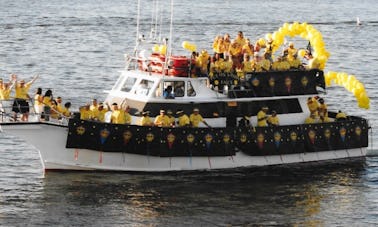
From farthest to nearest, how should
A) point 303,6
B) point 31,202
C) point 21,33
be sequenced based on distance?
point 303,6 < point 21,33 < point 31,202

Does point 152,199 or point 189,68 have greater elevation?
point 189,68

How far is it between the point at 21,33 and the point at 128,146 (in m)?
62.8

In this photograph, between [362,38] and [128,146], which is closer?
[128,146]

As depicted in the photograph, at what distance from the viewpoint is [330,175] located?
4603 centimetres

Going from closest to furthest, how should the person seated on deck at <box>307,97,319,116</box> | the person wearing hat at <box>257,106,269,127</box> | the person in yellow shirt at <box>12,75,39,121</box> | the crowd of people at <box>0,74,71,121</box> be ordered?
the person in yellow shirt at <box>12,75,39,121</box>
the crowd of people at <box>0,74,71,121</box>
the person wearing hat at <box>257,106,269,127</box>
the person seated on deck at <box>307,97,319,116</box>

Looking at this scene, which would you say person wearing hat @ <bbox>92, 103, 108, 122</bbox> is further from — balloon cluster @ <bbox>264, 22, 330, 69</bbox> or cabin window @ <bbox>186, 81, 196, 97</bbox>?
balloon cluster @ <bbox>264, 22, 330, 69</bbox>

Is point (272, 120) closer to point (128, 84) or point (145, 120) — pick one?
point (145, 120)

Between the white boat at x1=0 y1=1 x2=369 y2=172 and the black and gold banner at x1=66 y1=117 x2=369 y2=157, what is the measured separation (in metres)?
0.04

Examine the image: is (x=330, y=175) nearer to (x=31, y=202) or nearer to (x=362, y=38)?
(x=31, y=202)

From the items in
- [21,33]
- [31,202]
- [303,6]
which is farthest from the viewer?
[303,6]

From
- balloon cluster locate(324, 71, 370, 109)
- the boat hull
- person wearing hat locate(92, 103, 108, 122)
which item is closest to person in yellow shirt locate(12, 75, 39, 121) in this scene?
the boat hull

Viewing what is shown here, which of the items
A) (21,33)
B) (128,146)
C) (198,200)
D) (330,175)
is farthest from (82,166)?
(21,33)

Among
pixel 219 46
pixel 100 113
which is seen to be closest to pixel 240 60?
pixel 219 46

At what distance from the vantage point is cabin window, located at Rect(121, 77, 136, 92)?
151 ft
